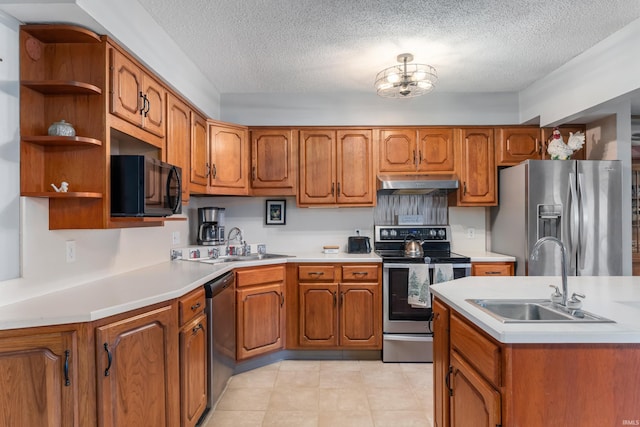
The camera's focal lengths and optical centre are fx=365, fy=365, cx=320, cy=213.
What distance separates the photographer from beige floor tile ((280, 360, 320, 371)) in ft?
9.92

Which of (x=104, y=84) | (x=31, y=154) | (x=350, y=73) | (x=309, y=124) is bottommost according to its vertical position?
(x=31, y=154)

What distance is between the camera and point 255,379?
9.32 feet

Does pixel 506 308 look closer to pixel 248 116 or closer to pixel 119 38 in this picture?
pixel 119 38

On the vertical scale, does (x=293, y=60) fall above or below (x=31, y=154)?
above

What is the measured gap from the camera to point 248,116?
356 centimetres

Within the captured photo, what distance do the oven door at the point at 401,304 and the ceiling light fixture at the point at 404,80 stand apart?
1.41 meters

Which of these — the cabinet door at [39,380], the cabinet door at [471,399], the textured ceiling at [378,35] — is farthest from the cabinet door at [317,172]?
the cabinet door at [39,380]

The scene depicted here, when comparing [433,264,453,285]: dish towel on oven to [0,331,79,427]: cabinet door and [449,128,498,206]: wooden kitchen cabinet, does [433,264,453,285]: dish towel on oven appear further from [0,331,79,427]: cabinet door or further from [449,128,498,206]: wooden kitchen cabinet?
[0,331,79,427]: cabinet door

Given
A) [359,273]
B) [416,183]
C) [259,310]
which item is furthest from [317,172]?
[259,310]

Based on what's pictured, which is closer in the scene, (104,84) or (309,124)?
(104,84)

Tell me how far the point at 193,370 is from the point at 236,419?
492 millimetres

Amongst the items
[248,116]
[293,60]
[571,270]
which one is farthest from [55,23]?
[571,270]

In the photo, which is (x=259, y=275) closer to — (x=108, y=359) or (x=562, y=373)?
(x=108, y=359)

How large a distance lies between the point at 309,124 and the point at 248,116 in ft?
1.98
